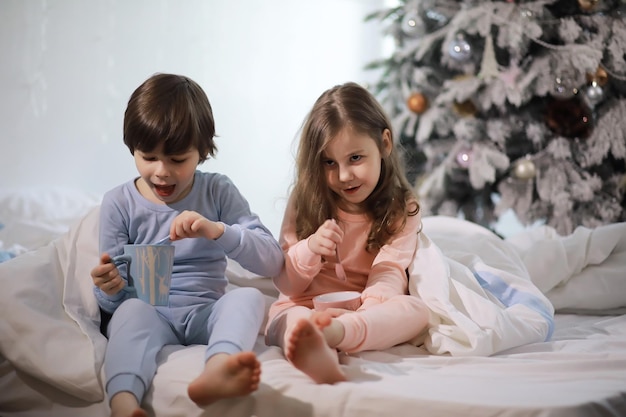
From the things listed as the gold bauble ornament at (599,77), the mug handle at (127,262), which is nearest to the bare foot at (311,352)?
the mug handle at (127,262)

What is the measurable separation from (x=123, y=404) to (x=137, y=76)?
7.25 ft

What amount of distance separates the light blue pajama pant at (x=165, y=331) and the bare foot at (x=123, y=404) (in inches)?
0.6

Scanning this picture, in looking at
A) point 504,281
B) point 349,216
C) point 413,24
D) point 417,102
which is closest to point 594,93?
A: point 417,102

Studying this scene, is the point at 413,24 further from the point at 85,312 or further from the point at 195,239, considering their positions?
the point at 85,312

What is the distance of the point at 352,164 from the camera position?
1612 mm

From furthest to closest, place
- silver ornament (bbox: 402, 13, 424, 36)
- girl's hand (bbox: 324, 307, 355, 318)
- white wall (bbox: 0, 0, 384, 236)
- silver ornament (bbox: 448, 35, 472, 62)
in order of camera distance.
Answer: silver ornament (bbox: 402, 13, 424, 36), silver ornament (bbox: 448, 35, 472, 62), white wall (bbox: 0, 0, 384, 236), girl's hand (bbox: 324, 307, 355, 318)

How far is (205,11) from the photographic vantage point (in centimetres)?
330

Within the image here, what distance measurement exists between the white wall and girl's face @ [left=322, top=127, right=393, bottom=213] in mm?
800

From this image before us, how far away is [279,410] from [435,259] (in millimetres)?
631

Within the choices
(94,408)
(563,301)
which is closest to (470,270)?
(563,301)

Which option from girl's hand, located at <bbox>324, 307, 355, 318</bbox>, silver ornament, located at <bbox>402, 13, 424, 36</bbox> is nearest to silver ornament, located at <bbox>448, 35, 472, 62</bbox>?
A: silver ornament, located at <bbox>402, 13, 424, 36</bbox>

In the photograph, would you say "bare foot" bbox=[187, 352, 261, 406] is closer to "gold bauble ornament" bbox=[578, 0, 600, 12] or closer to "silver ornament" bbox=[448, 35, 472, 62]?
"silver ornament" bbox=[448, 35, 472, 62]

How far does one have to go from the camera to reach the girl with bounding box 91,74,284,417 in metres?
1.25

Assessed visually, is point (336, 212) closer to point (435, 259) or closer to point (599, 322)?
point (435, 259)
